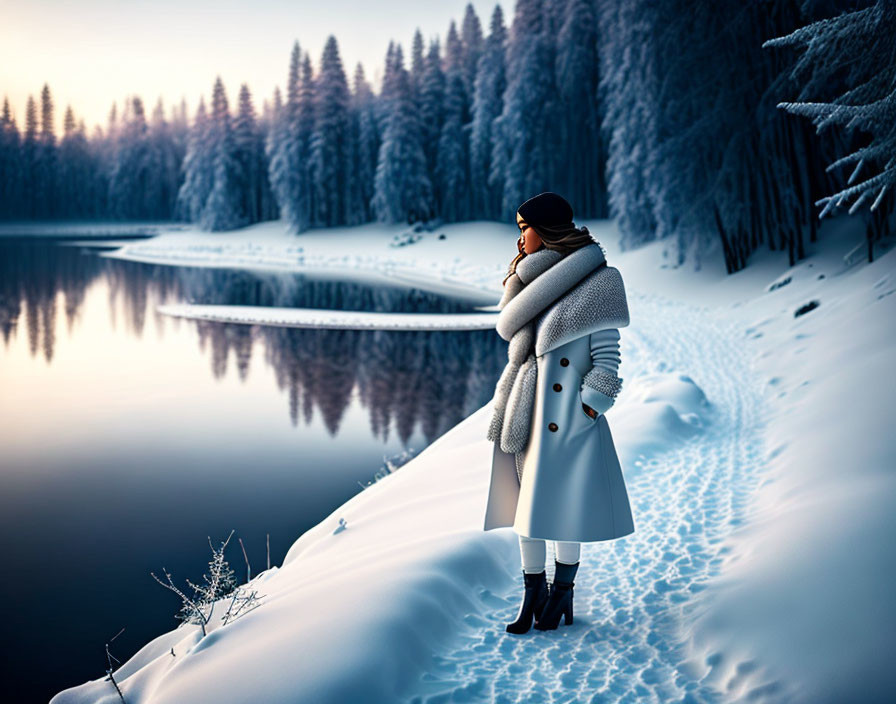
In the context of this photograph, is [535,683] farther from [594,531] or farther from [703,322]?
[703,322]

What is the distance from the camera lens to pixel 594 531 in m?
3.44

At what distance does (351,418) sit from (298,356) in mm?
4857

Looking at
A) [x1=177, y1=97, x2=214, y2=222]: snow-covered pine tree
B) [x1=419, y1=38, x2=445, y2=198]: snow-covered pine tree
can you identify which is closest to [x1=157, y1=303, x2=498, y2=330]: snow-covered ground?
[x1=419, y1=38, x2=445, y2=198]: snow-covered pine tree

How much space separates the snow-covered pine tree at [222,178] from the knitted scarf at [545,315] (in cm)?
5677

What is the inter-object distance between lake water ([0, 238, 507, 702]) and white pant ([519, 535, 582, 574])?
3.05 metres

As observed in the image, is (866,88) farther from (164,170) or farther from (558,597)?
(164,170)

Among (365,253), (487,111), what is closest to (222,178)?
(365,253)

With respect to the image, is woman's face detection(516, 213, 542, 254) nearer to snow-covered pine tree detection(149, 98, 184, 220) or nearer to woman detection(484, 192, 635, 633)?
woman detection(484, 192, 635, 633)

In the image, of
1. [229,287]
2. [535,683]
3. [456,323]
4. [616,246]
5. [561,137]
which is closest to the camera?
[535,683]

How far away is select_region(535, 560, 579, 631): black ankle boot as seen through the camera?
3.63 meters

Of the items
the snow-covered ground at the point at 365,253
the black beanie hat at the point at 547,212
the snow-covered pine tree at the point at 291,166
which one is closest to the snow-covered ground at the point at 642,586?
the black beanie hat at the point at 547,212

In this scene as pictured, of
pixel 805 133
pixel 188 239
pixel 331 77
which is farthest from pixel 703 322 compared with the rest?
pixel 188 239

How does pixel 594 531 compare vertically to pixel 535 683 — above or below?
above

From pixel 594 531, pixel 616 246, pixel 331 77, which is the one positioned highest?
pixel 331 77
